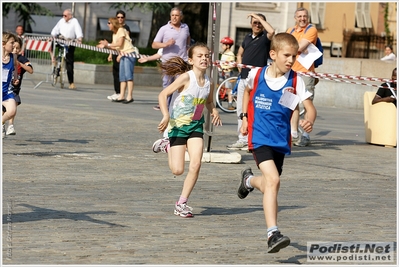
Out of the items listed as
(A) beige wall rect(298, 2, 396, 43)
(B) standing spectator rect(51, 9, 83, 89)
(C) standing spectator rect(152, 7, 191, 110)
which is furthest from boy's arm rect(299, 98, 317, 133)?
(A) beige wall rect(298, 2, 396, 43)

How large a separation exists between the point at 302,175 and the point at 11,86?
3.79m

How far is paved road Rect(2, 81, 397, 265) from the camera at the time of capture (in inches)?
259

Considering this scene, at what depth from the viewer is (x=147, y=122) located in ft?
53.8

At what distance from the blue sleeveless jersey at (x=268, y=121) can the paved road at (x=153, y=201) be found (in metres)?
0.70

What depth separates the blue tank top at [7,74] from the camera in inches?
469

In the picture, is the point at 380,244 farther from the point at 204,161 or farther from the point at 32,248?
the point at 204,161

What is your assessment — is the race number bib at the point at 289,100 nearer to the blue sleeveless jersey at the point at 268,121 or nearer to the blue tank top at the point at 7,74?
the blue sleeveless jersey at the point at 268,121

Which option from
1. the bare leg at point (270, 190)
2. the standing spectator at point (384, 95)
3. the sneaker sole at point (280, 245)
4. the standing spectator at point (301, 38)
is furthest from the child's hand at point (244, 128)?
the standing spectator at point (384, 95)

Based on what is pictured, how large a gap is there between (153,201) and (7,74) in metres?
3.93

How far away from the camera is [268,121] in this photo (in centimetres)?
716

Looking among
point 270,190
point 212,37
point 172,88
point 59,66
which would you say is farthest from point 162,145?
point 59,66

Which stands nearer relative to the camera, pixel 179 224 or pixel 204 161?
pixel 179 224

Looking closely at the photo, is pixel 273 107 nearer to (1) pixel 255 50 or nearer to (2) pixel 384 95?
(1) pixel 255 50

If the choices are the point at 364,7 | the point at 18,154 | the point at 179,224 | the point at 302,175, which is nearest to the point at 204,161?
the point at 302,175
